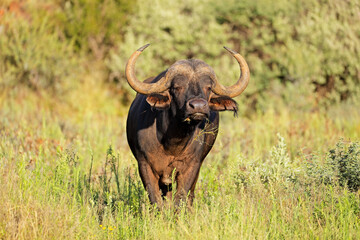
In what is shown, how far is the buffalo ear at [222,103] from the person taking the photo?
6.39m

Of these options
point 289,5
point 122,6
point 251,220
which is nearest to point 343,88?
point 289,5

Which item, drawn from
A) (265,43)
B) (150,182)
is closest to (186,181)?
(150,182)

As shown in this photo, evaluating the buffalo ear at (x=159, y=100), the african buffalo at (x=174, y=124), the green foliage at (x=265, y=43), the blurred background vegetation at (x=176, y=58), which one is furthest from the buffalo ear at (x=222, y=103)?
the green foliage at (x=265, y=43)

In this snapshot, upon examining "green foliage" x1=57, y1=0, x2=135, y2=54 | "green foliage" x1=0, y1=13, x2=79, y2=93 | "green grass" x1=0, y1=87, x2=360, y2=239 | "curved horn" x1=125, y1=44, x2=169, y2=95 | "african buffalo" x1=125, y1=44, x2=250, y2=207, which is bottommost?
"green grass" x1=0, y1=87, x2=360, y2=239

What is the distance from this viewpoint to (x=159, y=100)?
626 centimetres

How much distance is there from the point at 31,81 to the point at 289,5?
25.3 feet

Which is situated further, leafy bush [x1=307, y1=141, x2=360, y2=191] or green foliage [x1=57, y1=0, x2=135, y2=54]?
green foliage [x1=57, y1=0, x2=135, y2=54]

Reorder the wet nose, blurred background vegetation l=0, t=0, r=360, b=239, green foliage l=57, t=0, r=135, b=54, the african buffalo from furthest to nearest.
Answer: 1. green foliage l=57, t=0, r=135, b=54
2. blurred background vegetation l=0, t=0, r=360, b=239
3. the african buffalo
4. the wet nose

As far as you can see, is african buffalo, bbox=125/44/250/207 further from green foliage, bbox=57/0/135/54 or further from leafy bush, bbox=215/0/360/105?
green foliage, bbox=57/0/135/54

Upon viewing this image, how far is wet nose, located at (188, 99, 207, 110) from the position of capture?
19.1ft

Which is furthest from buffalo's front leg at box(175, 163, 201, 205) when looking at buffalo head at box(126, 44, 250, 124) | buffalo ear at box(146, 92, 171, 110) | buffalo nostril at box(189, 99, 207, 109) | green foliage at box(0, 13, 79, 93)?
green foliage at box(0, 13, 79, 93)

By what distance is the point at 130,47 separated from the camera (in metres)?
17.4

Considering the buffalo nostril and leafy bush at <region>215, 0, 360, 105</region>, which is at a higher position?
leafy bush at <region>215, 0, 360, 105</region>

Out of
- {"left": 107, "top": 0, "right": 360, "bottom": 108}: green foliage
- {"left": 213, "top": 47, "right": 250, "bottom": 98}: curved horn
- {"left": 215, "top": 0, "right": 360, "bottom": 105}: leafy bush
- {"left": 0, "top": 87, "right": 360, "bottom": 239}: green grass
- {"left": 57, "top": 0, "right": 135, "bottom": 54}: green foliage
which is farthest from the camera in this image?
{"left": 57, "top": 0, "right": 135, "bottom": 54}: green foliage
